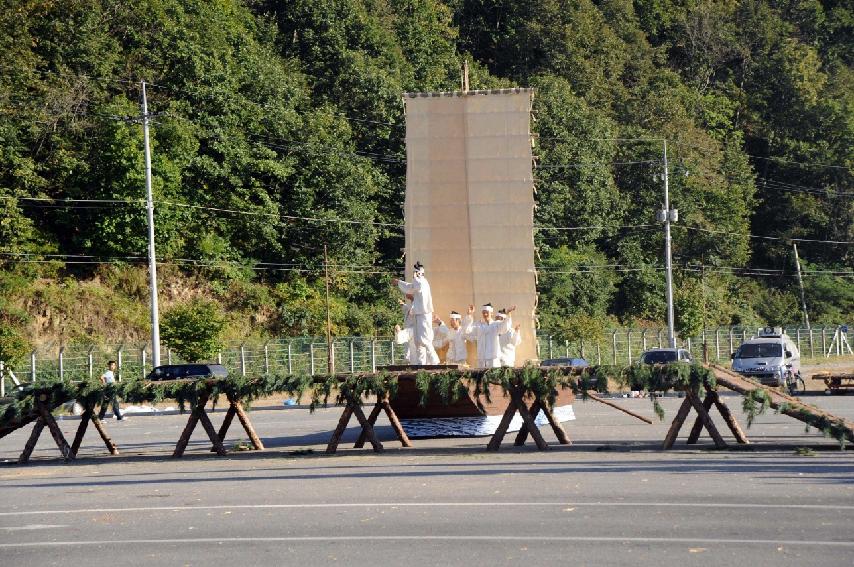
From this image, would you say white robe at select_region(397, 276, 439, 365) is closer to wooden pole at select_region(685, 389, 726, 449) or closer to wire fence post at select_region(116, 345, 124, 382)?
wooden pole at select_region(685, 389, 726, 449)

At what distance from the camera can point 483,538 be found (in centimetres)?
1346

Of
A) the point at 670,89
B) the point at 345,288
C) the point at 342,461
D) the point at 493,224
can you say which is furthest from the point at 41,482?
the point at 670,89

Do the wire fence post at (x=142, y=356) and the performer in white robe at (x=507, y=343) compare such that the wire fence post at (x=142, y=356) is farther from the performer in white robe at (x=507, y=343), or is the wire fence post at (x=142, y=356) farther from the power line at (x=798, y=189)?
the power line at (x=798, y=189)

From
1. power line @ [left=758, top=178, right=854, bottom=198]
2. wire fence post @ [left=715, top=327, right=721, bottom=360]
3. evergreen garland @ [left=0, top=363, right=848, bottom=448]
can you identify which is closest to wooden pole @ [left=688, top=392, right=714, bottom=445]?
evergreen garland @ [left=0, top=363, right=848, bottom=448]

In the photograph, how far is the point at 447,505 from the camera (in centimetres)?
1590

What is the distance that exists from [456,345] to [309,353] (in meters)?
26.0

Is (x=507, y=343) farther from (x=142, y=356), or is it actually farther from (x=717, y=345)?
(x=717, y=345)

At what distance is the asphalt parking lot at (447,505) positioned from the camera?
12.9 m

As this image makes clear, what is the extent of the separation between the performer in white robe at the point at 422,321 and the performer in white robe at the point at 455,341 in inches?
63.8

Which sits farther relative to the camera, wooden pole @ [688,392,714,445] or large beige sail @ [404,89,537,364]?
large beige sail @ [404,89,537,364]

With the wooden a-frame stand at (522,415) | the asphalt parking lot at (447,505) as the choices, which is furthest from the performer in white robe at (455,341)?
the wooden a-frame stand at (522,415)

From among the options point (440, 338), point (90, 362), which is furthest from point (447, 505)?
point (90, 362)

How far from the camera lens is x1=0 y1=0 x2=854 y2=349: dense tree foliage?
5672 cm

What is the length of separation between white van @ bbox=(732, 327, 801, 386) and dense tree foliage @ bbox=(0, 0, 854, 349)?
419 inches
